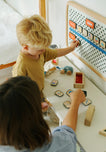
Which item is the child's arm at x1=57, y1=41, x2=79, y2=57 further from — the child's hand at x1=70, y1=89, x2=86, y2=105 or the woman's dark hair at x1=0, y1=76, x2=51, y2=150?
the woman's dark hair at x1=0, y1=76, x2=51, y2=150

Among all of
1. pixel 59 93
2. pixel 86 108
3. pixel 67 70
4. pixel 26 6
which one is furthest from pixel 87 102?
pixel 26 6

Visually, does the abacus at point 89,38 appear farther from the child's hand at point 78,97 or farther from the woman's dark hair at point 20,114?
the woman's dark hair at point 20,114

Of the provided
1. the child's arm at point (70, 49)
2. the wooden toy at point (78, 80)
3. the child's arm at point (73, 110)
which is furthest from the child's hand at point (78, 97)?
the child's arm at point (70, 49)

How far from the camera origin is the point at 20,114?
555 mm

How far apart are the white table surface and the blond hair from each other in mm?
288

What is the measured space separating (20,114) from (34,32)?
20.1 inches

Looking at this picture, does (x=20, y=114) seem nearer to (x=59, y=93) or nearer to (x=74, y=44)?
(x=59, y=93)

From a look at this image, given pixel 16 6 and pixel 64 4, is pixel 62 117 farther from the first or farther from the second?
pixel 16 6

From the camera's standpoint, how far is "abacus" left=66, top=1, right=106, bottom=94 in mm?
983

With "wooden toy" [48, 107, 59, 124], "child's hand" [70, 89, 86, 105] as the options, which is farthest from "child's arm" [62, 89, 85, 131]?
"wooden toy" [48, 107, 59, 124]

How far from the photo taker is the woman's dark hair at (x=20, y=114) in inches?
21.4

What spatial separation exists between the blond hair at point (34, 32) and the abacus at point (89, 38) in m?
0.23

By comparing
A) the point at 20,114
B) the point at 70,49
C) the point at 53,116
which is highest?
the point at 20,114

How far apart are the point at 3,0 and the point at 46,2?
1.02 meters
